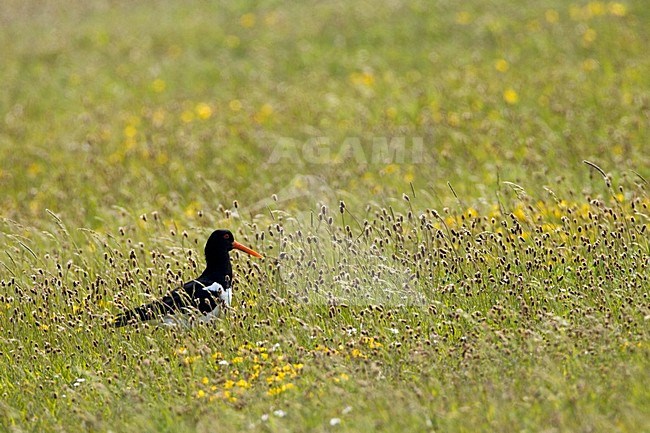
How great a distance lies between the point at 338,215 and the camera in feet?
30.8

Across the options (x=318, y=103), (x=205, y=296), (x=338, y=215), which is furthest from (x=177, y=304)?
(x=318, y=103)

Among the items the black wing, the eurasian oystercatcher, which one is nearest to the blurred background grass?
the eurasian oystercatcher

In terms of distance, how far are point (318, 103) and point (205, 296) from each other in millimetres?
8171

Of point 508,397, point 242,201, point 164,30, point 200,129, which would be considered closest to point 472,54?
point 200,129

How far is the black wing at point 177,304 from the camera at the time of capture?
21.3 ft

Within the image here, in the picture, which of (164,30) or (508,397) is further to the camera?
(164,30)

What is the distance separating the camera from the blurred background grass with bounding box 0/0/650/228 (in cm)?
1091

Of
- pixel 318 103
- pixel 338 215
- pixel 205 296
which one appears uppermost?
pixel 205 296

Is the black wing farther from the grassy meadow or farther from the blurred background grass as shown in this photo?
the blurred background grass

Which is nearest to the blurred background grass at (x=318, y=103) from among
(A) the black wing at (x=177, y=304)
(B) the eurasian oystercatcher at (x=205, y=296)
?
(B) the eurasian oystercatcher at (x=205, y=296)

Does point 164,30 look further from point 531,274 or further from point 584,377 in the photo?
point 584,377

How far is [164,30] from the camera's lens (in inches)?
816

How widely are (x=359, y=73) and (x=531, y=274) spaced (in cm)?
985

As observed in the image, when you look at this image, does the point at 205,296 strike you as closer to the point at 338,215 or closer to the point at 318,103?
the point at 338,215
